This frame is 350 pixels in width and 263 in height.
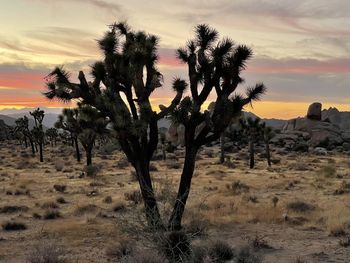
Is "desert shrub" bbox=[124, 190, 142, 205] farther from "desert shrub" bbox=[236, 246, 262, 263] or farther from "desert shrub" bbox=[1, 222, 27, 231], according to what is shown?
"desert shrub" bbox=[236, 246, 262, 263]

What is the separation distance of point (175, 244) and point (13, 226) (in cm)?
662

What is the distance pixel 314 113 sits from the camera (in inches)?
3610

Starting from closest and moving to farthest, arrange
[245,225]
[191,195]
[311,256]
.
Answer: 1. [311,256]
2. [245,225]
3. [191,195]

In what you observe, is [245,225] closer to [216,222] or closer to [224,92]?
[216,222]

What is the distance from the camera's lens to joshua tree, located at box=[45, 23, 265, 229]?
11.5m

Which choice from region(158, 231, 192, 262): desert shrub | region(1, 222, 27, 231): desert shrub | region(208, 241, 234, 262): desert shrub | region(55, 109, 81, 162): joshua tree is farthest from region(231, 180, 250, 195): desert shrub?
region(55, 109, 81, 162): joshua tree

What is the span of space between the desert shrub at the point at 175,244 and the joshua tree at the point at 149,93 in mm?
811

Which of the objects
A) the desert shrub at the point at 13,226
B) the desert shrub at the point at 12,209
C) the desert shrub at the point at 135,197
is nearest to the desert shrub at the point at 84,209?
the desert shrub at the point at 135,197

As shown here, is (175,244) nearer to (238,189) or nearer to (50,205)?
(50,205)

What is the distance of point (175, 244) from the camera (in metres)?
Answer: 10.2

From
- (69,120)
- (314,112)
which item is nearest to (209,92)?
(69,120)

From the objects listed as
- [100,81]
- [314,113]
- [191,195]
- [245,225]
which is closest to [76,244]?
[100,81]

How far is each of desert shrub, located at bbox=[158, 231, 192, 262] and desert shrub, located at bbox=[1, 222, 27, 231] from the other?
6.40 m

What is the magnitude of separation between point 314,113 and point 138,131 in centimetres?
8527
